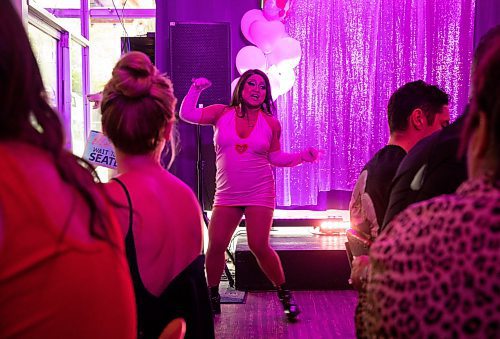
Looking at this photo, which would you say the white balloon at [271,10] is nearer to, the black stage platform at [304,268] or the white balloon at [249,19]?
the white balloon at [249,19]

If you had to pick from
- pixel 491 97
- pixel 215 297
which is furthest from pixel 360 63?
pixel 491 97

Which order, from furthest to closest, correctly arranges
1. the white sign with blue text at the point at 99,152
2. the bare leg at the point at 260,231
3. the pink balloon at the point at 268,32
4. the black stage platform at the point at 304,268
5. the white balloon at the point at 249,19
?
the white balloon at the point at 249,19 → the pink balloon at the point at 268,32 → the black stage platform at the point at 304,268 → the bare leg at the point at 260,231 → the white sign with blue text at the point at 99,152

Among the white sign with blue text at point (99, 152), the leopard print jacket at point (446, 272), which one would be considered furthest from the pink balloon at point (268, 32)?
the leopard print jacket at point (446, 272)

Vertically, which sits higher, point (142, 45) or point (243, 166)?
point (142, 45)

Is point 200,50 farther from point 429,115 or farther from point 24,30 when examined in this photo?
point 24,30

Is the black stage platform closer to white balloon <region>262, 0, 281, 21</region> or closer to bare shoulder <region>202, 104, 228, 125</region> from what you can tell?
bare shoulder <region>202, 104, 228, 125</region>

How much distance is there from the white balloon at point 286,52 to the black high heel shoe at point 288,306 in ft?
6.24

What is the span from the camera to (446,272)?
687 mm

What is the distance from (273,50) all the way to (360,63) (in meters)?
1.01

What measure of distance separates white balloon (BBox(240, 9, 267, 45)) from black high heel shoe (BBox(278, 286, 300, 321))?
7.33ft

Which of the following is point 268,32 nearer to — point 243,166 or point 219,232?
point 243,166

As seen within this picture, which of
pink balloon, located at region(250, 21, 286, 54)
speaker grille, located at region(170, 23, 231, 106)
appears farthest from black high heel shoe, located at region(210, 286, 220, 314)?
pink balloon, located at region(250, 21, 286, 54)

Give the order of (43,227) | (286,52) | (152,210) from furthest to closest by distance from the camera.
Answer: (286,52), (152,210), (43,227)

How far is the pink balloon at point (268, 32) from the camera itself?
444 cm
